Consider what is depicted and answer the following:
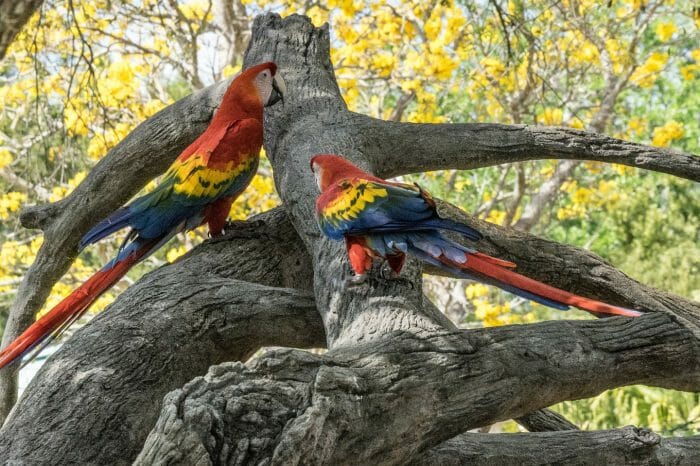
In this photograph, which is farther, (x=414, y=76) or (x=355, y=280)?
(x=414, y=76)

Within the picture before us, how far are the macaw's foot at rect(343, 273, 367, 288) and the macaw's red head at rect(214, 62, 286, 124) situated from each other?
0.85 meters

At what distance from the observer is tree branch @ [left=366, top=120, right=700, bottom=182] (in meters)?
2.51

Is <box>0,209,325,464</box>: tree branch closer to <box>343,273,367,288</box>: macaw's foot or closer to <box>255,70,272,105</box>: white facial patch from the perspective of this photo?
<box>343,273,367,288</box>: macaw's foot

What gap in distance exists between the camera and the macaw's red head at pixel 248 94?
2.51 metres

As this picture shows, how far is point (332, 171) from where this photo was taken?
205 cm

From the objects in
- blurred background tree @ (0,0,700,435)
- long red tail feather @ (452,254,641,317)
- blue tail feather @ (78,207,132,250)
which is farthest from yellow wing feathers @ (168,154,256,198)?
blurred background tree @ (0,0,700,435)

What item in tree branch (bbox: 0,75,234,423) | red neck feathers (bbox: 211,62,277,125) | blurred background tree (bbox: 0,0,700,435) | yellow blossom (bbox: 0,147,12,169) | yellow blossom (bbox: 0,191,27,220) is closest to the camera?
red neck feathers (bbox: 211,62,277,125)

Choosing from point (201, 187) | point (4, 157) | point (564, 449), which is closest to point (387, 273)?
point (564, 449)

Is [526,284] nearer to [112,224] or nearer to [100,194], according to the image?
[112,224]

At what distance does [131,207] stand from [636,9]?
3809 millimetres

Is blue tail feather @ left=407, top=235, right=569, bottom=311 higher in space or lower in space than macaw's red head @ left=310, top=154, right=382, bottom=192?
lower

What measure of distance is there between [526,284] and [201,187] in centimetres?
109

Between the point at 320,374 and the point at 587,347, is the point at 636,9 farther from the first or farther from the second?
the point at 320,374

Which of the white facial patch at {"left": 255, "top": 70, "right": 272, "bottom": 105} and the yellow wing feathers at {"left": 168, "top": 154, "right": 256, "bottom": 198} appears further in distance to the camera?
the white facial patch at {"left": 255, "top": 70, "right": 272, "bottom": 105}
